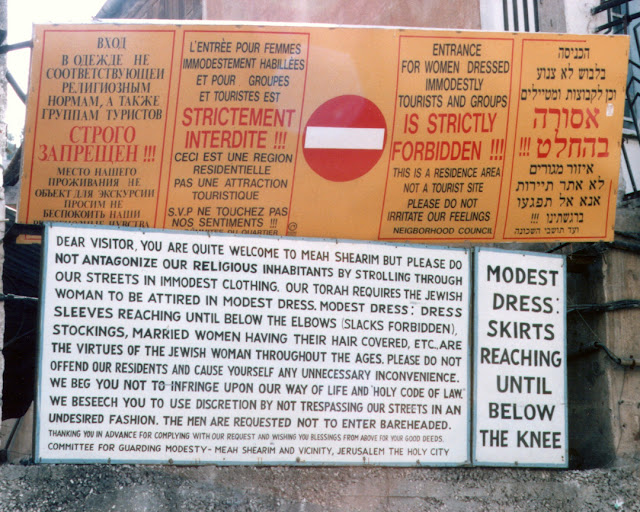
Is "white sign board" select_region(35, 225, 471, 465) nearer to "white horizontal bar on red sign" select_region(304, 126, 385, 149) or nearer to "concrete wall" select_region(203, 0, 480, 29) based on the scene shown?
"white horizontal bar on red sign" select_region(304, 126, 385, 149)

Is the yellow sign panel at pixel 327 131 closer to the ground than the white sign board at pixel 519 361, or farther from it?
farther from it

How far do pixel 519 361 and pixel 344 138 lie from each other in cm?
178

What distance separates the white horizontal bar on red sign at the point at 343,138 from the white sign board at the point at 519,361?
969 millimetres

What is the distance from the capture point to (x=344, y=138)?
204 inches

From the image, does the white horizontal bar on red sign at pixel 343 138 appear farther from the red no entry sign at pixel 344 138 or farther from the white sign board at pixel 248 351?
the white sign board at pixel 248 351

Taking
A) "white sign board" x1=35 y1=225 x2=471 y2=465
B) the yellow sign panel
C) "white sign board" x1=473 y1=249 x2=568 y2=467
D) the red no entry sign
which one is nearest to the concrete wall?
the yellow sign panel

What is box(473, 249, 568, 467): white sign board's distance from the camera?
507 centimetres

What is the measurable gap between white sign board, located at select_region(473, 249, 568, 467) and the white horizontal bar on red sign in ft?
3.18

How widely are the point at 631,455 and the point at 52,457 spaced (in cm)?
355

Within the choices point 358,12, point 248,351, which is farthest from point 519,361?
point 358,12

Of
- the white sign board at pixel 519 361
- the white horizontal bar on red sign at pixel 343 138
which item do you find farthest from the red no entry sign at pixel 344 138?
the white sign board at pixel 519 361

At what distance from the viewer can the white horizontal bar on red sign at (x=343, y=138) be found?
517cm

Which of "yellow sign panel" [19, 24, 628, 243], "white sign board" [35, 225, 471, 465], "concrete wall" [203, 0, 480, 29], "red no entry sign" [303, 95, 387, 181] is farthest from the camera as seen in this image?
"concrete wall" [203, 0, 480, 29]

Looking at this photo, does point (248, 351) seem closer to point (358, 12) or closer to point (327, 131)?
point (327, 131)
